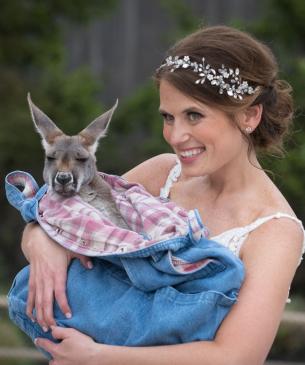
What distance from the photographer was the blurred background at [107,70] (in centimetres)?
879

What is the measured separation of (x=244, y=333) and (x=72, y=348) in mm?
517

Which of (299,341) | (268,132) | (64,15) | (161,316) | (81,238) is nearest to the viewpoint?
(161,316)

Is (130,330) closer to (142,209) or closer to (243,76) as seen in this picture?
(142,209)

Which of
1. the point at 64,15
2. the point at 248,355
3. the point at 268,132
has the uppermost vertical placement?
the point at 268,132

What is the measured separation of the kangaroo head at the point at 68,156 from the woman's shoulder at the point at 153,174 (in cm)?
35

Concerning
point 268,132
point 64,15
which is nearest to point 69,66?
point 64,15

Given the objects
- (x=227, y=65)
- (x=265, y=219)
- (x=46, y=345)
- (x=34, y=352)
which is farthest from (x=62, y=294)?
(x=34, y=352)

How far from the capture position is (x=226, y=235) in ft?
10.1

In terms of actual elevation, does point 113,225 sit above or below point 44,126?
below

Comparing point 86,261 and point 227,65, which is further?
point 227,65

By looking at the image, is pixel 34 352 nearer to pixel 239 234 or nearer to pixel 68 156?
pixel 68 156

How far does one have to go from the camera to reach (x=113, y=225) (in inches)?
117

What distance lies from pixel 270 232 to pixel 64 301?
→ 0.70 metres

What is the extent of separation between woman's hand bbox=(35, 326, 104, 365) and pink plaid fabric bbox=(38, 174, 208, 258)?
10.0 inches
